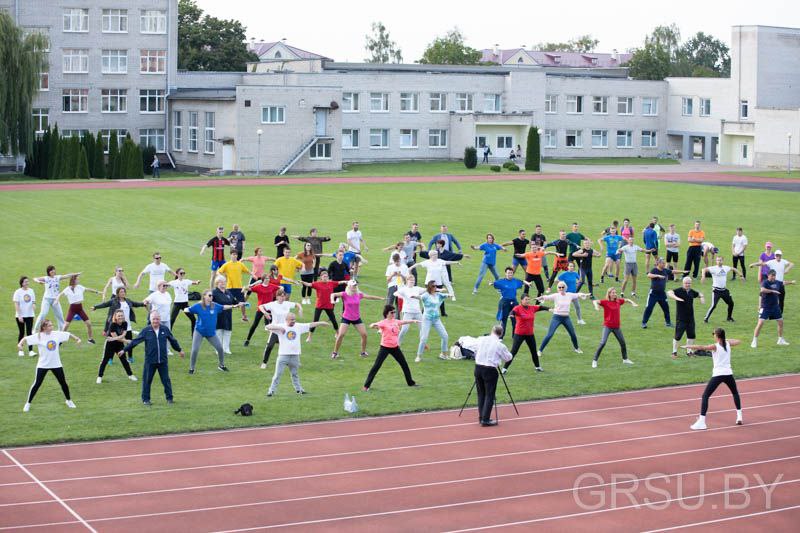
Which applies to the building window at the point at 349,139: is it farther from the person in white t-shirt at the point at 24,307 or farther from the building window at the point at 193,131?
the person in white t-shirt at the point at 24,307

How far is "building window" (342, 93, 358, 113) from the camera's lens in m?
86.2

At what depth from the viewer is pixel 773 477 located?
17.3m

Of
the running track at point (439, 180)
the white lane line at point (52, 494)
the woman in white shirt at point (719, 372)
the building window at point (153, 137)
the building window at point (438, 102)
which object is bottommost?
the white lane line at point (52, 494)

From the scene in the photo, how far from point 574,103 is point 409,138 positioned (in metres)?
15.4

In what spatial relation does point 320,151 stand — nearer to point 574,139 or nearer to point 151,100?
point 151,100

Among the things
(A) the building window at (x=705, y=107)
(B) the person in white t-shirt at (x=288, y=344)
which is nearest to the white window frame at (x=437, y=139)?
(A) the building window at (x=705, y=107)

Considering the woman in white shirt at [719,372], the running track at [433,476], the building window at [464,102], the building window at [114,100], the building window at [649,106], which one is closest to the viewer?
the running track at [433,476]

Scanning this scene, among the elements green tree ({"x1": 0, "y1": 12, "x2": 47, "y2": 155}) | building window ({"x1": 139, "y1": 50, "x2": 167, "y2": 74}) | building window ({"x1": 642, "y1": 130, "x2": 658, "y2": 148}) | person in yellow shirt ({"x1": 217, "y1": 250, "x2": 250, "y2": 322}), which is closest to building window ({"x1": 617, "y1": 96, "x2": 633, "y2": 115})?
building window ({"x1": 642, "y1": 130, "x2": 658, "y2": 148})

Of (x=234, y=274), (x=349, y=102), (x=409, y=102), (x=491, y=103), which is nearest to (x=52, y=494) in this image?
(x=234, y=274)

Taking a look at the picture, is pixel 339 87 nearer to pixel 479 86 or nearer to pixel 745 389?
pixel 479 86

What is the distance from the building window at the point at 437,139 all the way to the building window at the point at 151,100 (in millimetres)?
20401

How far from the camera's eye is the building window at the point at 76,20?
265ft

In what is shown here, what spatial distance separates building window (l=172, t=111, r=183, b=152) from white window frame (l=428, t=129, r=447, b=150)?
1916cm

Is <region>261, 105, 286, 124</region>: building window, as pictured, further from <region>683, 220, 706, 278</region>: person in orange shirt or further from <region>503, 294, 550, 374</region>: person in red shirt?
<region>503, 294, 550, 374</region>: person in red shirt
